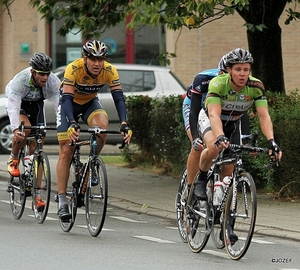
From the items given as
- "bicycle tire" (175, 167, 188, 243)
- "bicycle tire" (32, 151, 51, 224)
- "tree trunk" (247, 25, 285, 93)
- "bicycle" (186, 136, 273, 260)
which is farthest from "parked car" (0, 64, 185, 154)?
"bicycle" (186, 136, 273, 260)

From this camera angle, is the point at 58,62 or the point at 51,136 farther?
the point at 58,62

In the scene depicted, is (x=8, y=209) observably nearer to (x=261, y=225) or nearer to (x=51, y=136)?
(x=261, y=225)

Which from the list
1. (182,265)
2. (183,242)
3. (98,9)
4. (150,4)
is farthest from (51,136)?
(182,265)

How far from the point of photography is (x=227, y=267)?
8.42m

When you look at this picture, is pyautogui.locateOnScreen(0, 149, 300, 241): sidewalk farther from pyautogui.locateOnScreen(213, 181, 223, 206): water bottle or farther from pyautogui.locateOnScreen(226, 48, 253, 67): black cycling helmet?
pyautogui.locateOnScreen(226, 48, 253, 67): black cycling helmet

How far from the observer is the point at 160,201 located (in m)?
13.5

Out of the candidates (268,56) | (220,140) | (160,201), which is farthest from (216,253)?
(268,56)

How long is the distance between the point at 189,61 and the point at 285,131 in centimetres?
1425

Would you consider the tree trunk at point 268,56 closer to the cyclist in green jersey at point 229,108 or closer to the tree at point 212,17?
the tree at point 212,17

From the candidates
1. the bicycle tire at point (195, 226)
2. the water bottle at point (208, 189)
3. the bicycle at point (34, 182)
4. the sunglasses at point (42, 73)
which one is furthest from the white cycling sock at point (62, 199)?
the water bottle at point (208, 189)

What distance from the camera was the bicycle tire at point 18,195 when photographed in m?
11.8

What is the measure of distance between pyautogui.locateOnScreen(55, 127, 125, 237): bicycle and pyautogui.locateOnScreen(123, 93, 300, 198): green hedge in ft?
7.88

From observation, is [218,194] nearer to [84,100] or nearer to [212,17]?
[84,100]

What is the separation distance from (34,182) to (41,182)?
0.26ft
